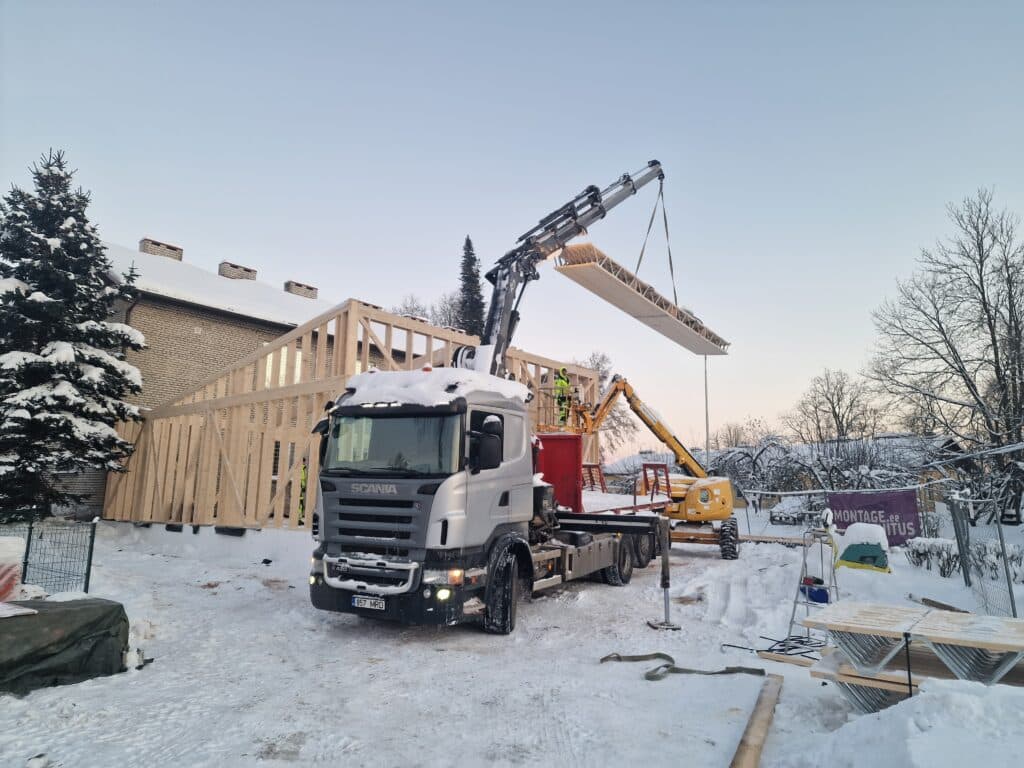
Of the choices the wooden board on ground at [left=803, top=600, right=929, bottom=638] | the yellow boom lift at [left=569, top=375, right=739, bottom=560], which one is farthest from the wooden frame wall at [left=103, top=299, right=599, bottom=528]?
the wooden board on ground at [left=803, top=600, right=929, bottom=638]

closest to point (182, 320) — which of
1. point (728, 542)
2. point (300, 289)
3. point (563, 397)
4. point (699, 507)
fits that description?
point (300, 289)

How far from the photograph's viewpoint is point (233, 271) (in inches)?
1066

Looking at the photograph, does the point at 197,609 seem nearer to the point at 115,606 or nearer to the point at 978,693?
the point at 115,606

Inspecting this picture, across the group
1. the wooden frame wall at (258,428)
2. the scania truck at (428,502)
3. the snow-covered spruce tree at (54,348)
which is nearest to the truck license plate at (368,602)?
the scania truck at (428,502)

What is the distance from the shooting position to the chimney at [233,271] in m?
26.9

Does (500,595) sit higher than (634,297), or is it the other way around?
(634,297)

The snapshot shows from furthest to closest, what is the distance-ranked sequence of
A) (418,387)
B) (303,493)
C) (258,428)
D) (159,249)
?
(159,249)
(258,428)
(303,493)
(418,387)

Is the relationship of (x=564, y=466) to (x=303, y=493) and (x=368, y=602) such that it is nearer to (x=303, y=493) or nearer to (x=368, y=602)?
(x=368, y=602)

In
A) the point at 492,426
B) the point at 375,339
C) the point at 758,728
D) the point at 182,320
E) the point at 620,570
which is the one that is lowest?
the point at 758,728

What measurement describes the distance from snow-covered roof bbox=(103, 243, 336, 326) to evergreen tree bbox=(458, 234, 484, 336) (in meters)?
17.9

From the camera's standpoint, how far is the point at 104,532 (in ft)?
58.1

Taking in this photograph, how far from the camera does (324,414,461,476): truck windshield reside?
7172 mm

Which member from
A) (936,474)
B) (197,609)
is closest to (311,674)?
(197,609)

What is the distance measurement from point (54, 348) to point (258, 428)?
20.7 feet
